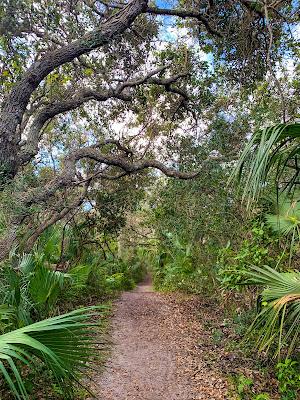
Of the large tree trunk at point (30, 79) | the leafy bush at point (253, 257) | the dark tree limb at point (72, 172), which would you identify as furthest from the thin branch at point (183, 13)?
the leafy bush at point (253, 257)

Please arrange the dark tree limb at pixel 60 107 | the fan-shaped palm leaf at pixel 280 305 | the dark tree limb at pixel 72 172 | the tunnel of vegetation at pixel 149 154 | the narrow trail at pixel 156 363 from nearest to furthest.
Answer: the fan-shaped palm leaf at pixel 280 305 → the tunnel of vegetation at pixel 149 154 → the narrow trail at pixel 156 363 → the dark tree limb at pixel 72 172 → the dark tree limb at pixel 60 107

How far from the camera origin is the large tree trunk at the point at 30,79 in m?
5.38

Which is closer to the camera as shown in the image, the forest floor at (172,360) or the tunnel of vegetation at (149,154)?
the tunnel of vegetation at (149,154)

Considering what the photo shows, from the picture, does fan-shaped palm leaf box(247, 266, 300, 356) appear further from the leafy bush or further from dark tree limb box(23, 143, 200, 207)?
dark tree limb box(23, 143, 200, 207)

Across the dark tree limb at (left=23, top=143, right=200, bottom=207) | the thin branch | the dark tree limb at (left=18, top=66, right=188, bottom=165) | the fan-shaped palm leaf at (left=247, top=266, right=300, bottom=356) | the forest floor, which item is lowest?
the forest floor

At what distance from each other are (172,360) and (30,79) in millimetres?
4970

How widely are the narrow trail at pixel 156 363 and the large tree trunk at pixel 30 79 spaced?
3327 mm

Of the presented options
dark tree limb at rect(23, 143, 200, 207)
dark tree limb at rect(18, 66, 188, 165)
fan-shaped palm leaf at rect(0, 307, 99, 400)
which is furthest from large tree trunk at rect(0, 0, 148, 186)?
fan-shaped palm leaf at rect(0, 307, 99, 400)

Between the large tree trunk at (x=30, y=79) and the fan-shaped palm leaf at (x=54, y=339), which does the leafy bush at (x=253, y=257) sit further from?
the large tree trunk at (x=30, y=79)

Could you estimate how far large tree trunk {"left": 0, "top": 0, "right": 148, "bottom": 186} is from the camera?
17.6 ft

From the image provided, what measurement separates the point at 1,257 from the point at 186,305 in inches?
228

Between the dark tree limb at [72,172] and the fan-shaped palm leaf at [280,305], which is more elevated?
the dark tree limb at [72,172]

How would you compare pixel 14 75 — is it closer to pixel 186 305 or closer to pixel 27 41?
pixel 27 41

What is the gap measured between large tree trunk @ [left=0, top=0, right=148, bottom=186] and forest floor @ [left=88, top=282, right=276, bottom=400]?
11.0 ft
